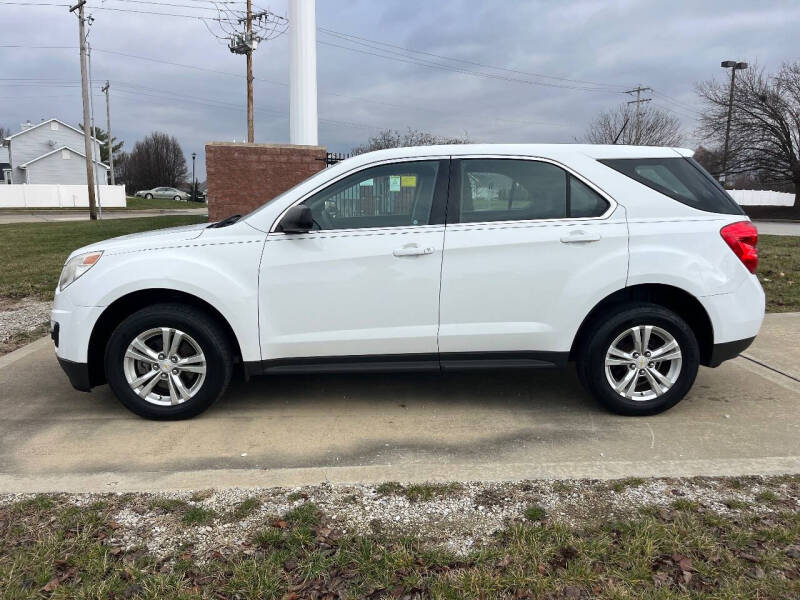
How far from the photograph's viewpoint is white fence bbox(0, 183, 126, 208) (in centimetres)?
4525

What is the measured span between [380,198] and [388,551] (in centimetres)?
239

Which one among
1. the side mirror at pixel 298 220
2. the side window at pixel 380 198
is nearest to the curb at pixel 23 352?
the side mirror at pixel 298 220

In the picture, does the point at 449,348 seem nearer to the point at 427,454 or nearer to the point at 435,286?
the point at 435,286

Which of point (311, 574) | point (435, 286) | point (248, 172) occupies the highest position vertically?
point (248, 172)

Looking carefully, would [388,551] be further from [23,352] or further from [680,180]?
[23,352]

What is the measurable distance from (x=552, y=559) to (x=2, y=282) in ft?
32.3

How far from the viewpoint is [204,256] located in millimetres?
3934

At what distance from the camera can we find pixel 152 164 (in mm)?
78938

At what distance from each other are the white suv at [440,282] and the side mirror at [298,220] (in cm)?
1

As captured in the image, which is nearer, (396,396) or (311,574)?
(311,574)

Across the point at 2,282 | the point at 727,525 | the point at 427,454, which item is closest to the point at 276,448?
the point at 427,454

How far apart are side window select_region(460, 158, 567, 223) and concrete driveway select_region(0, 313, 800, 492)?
4.67 feet

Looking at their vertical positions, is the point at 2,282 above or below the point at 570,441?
above

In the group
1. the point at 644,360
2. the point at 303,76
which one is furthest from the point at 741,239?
the point at 303,76
